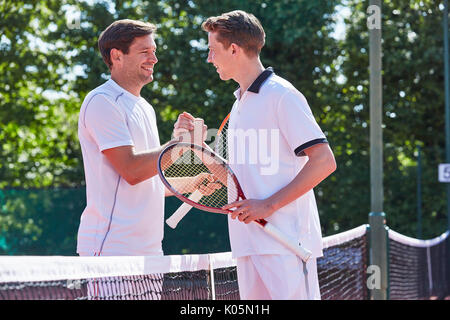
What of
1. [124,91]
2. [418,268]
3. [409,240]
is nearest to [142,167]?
[124,91]

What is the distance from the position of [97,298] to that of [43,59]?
1422 cm

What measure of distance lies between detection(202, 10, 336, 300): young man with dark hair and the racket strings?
0.09m

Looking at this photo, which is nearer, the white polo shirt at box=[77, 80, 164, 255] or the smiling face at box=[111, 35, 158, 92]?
the white polo shirt at box=[77, 80, 164, 255]

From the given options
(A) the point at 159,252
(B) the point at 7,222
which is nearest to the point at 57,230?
(B) the point at 7,222

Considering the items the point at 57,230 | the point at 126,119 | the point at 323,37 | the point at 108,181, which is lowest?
the point at 57,230

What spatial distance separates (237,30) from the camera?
2.78 metres

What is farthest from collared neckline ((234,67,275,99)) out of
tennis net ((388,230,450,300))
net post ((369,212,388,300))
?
tennis net ((388,230,450,300))

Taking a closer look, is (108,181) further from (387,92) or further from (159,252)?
(387,92)

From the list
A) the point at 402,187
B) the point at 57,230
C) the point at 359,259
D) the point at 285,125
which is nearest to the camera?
the point at 285,125

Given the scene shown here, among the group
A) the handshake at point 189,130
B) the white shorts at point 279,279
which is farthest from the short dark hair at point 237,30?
the white shorts at point 279,279

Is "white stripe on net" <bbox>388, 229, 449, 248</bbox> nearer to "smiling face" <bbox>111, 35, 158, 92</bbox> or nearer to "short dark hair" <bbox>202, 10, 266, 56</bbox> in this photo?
"smiling face" <bbox>111, 35, 158, 92</bbox>

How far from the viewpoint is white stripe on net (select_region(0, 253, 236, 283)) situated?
7.40 feet

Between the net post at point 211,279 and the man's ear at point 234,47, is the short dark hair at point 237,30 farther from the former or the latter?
the net post at point 211,279

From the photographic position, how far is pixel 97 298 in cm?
278
